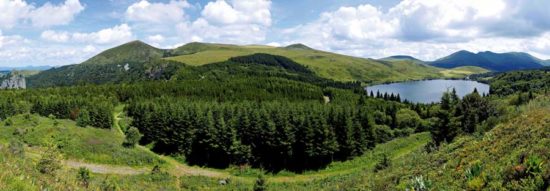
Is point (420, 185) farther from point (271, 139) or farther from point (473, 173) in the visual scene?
point (271, 139)

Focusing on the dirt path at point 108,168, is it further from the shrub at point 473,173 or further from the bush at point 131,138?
the shrub at point 473,173

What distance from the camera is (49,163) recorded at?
16297 mm

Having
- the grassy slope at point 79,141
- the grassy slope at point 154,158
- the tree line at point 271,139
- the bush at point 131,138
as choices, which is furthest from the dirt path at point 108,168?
the tree line at point 271,139

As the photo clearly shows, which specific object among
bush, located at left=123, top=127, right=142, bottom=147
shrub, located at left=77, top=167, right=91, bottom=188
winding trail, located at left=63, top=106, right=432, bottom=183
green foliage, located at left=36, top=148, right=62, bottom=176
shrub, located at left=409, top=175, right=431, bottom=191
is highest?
green foliage, located at left=36, top=148, right=62, bottom=176

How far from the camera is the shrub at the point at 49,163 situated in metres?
15.7

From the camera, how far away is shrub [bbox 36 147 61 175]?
51.7 feet

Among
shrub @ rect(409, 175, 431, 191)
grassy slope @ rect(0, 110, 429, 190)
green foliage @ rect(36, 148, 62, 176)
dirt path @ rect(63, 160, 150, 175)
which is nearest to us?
shrub @ rect(409, 175, 431, 191)

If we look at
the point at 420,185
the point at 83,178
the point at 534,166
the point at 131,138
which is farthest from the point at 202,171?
the point at 534,166

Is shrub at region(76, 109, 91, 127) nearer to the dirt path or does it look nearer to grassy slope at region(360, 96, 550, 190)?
the dirt path

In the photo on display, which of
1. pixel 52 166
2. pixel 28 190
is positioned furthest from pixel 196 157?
pixel 28 190

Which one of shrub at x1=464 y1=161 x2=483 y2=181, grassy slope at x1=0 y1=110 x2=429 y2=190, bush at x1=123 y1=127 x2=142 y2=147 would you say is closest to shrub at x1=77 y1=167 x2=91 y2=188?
shrub at x1=464 y1=161 x2=483 y2=181

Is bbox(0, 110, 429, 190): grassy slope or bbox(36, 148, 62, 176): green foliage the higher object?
bbox(36, 148, 62, 176): green foliage

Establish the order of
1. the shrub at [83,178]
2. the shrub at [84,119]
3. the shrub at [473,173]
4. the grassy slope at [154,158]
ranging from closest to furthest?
the shrub at [473,173] < the shrub at [83,178] < the grassy slope at [154,158] < the shrub at [84,119]

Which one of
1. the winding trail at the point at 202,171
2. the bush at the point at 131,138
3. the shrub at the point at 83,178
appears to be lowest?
the winding trail at the point at 202,171
